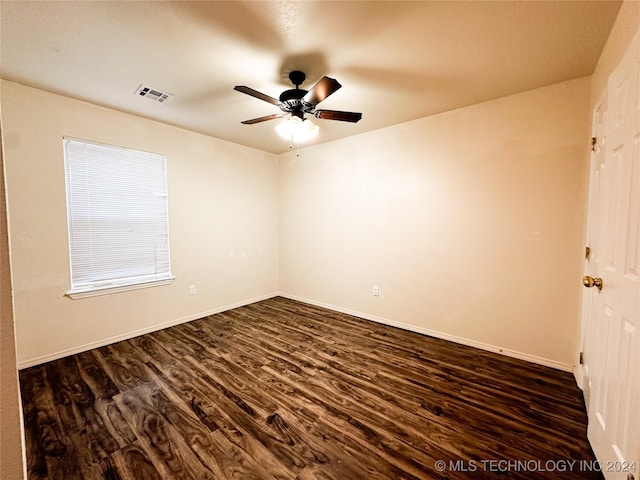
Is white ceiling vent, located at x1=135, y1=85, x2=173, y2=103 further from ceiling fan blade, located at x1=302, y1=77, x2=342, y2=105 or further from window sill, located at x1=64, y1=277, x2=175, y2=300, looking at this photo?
window sill, located at x1=64, y1=277, x2=175, y2=300

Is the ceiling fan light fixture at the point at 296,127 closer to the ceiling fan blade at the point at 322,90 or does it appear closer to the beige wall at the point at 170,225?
the ceiling fan blade at the point at 322,90

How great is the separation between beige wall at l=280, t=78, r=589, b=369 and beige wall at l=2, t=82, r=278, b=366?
1.18 m

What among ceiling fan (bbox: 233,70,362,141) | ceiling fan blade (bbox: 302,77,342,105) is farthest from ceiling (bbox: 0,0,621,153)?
ceiling fan blade (bbox: 302,77,342,105)

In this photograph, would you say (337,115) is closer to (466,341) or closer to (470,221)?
(470,221)

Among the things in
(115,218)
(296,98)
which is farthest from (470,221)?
(115,218)

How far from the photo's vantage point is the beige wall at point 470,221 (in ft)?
7.65

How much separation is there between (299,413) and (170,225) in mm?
2739

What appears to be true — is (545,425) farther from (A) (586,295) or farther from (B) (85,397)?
(B) (85,397)

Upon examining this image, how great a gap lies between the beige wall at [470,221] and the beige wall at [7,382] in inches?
124

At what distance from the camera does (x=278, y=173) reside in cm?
468

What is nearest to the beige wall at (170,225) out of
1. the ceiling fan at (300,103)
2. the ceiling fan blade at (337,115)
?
the ceiling fan at (300,103)

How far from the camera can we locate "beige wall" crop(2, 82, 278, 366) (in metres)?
2.38

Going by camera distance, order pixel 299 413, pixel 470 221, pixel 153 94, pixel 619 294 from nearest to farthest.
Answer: pixel 619 294 → pixel 299 413 → pixel 153 94 → pixel 470 221

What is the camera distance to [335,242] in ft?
12.9
